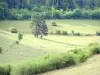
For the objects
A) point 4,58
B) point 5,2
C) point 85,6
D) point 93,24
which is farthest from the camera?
point 85,6

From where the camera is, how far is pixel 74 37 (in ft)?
292

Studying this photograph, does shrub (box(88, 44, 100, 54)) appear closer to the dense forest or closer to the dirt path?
the dirt path

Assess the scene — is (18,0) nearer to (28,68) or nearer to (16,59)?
(16,59)

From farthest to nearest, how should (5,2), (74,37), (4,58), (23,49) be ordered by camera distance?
(5,2), (74,37), (23,49), (4,58)

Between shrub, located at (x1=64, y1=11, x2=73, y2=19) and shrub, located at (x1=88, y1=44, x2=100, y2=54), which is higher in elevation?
shrub, located at (x1=88, y1=44, x2=100, y2=54)

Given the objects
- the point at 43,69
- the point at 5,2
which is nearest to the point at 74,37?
the point at 5,2

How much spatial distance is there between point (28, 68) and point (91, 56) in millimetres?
9176

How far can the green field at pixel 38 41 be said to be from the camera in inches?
2065

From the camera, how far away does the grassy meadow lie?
169ft

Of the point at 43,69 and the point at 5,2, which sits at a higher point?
the point at 43,69

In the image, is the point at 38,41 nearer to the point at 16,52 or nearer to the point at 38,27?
the point at 38,27

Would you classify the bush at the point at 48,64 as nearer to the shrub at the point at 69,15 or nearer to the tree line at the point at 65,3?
the shrub at the point at 69,15

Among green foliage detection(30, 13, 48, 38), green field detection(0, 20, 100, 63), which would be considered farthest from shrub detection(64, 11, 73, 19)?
green foliage detection(30, 13, 48, 38)

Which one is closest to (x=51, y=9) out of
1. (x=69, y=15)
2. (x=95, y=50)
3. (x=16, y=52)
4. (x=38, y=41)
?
(x=69, y=15)
